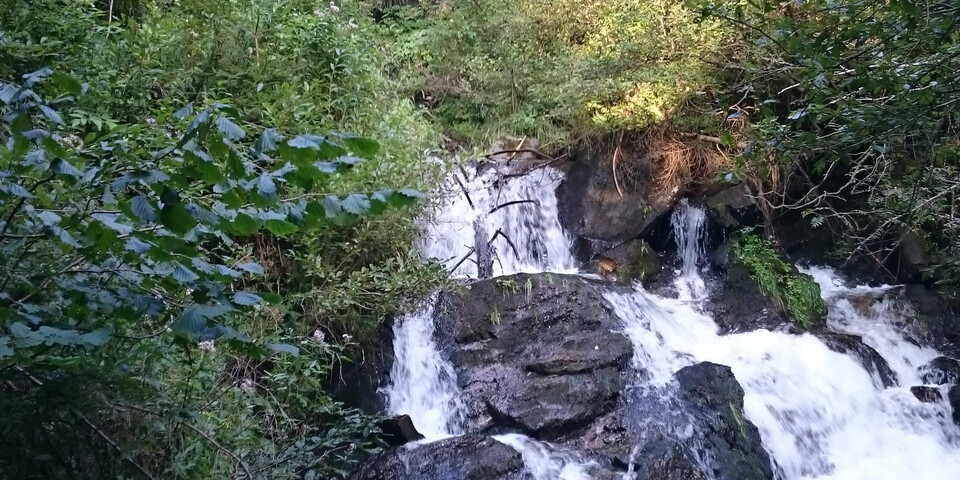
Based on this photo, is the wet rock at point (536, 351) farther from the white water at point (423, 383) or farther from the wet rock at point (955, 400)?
the wet rock at point (955, 400)

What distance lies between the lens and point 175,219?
68.8 inches

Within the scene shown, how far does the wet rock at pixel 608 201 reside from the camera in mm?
8977

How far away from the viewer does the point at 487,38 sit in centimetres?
1087

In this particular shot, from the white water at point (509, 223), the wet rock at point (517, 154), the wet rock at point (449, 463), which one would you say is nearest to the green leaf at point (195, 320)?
the wet rock at point (449, 463)

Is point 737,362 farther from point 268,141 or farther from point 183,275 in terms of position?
point 268,141

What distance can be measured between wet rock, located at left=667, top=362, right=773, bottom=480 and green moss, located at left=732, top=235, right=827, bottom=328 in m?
2.30

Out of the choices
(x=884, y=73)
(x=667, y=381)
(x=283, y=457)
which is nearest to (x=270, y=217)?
(x=283, y=457)

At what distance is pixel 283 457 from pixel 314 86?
3963 mm

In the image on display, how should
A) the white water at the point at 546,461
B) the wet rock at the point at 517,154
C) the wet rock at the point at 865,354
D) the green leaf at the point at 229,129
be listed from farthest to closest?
the wet rock at the point at 517,154
the wet rock at the point at 865,354
the white water at the point at 546,461
the green leaf at the point at 229,129

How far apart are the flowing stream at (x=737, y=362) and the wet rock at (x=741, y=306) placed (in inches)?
6.3

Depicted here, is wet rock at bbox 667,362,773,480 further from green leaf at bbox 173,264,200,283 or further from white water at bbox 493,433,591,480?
green leaf at bbox 173,264,200,283

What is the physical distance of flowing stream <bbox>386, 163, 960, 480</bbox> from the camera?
6.23m

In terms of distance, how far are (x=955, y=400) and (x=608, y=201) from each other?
426cm

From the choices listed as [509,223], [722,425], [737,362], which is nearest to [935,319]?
[737,362]
